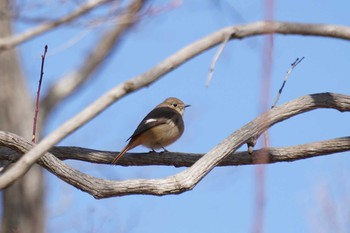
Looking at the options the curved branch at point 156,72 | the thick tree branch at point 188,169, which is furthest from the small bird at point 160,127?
the curved branch at point 156,72

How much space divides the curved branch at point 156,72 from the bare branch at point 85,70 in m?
5.23

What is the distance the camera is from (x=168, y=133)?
6.06 m

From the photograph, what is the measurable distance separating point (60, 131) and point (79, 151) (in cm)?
250

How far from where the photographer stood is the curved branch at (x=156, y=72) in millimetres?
2184

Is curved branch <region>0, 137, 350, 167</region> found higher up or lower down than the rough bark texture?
lower down

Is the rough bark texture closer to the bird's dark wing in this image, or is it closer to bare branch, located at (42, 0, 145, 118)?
bare branch, located at (42, 0, 145, 118)

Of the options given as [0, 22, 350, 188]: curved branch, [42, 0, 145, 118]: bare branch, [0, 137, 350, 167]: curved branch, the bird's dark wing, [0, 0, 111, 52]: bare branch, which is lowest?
[0, 22, 350, 188]: curved branch

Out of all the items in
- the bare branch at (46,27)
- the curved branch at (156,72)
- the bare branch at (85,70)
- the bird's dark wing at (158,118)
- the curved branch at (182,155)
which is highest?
the bare branch at (85,70)

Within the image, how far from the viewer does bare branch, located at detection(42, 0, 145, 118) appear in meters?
8.10

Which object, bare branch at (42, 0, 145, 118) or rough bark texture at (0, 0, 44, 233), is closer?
rough bark texture at (0, 0, 44, 233)

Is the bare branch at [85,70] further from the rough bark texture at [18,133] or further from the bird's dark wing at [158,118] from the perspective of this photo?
the bird's dark wing at [158,118]

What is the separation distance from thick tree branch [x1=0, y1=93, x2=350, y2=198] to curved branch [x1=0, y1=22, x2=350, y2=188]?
2.45 feet

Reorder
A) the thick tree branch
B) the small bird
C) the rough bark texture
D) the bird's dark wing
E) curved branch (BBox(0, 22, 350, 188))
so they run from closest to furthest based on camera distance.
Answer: curved branch (BBox(0, 22, 350, 188)) → the thick tree branch → the small bird → the bird's dark wing → the rough bark texture

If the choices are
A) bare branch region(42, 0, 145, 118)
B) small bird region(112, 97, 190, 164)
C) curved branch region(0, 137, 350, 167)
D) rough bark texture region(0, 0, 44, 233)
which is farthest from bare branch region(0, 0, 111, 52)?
bare branch region(42, 0, 145, 118)
